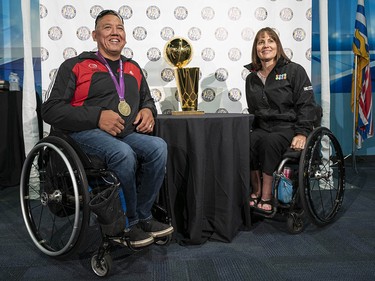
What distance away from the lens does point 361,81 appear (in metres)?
3.74

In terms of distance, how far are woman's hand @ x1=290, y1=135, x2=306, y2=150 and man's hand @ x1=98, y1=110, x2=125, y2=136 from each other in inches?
37.4

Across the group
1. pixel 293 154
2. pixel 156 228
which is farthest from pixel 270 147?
pixel 156 228

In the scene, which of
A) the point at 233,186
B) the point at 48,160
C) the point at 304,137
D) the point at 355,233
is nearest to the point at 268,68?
the point at 304,137

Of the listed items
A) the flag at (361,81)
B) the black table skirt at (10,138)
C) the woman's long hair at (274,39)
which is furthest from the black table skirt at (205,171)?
the flag at (361,81)

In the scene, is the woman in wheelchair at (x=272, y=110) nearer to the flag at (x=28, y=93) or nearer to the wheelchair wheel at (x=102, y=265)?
the wheelchair wheel at (x=102, y=265)

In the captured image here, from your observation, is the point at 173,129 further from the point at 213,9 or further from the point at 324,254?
the point at 213,9

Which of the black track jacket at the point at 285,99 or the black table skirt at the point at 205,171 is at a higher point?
the black track jacket at the point at 285,99

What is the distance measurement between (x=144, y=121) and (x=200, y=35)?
131 cm

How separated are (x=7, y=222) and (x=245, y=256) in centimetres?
150

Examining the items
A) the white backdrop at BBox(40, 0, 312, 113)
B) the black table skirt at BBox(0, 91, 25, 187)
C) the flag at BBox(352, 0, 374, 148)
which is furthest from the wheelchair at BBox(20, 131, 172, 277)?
the flag at BBox(352, 0, 374, 148)

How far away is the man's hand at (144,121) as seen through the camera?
1.98m

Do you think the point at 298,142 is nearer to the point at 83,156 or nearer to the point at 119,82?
the point at 119,82

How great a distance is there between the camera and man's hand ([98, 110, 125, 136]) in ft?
5.97

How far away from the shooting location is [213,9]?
3043 millimetres
